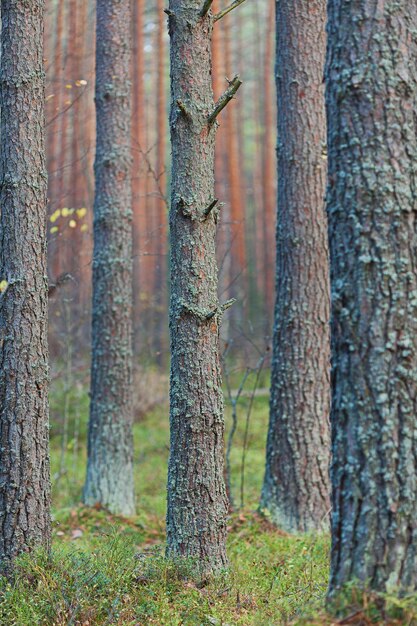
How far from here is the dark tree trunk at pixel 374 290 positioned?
329cm

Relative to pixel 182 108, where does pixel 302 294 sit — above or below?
below

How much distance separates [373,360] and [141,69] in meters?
17.9

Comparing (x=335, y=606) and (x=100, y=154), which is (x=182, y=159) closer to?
(x=335, y=606)

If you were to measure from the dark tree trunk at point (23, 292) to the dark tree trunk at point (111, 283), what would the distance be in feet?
12.4

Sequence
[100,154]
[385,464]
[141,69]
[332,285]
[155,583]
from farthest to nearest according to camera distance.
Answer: [141,69] < [100,154] < [155,583] < [332,285] < [385,464]

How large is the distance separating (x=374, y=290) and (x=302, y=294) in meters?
3.80

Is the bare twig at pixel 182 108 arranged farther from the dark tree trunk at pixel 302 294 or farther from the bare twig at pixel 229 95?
the dark tree trunk at pixel 302 294

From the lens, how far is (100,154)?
903 centimetres

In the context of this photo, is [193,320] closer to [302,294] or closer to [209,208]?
[209,208]

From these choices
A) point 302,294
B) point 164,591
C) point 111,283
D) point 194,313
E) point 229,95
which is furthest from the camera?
point 111,283

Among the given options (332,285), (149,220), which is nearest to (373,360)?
(332,285)

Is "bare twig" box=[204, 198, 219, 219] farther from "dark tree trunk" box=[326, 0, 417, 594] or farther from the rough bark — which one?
"dark tree trunk" box=[326, 0, 417, 594]

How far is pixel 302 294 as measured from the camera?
23.5ft

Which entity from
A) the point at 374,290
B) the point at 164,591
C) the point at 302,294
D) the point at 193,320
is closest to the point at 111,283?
the point at 302,294
